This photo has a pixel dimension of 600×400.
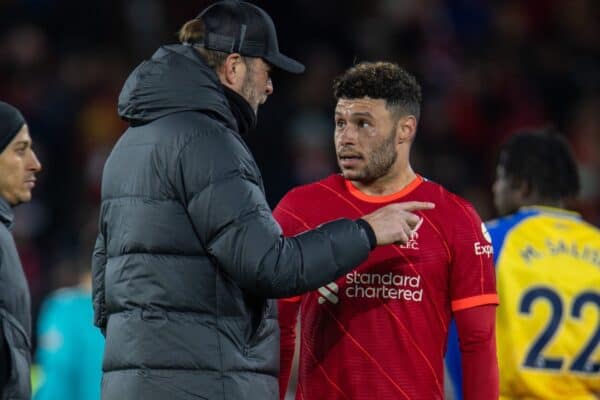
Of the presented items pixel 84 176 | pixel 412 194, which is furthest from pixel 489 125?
pixel 412 194

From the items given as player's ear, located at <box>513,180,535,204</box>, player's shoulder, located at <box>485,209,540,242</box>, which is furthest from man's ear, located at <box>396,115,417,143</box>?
player's ear, located at <box>513,180,535,204</box>

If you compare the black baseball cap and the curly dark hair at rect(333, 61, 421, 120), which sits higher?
the black baseball cap

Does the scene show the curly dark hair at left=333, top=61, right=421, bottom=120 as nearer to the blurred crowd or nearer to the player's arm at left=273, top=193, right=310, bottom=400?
the player's arm at left=273, top=193, right=310, bottom=400

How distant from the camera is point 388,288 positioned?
14.9ft

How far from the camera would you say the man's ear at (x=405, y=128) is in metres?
4.68

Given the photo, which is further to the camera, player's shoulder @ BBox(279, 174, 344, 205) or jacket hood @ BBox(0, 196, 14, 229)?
jacket hood @ BBox(0, 196, 14, 229)

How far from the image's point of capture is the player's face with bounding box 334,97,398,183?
15.1 ft

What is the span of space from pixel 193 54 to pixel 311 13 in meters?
7.77

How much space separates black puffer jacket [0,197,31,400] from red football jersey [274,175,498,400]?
3.21 feet

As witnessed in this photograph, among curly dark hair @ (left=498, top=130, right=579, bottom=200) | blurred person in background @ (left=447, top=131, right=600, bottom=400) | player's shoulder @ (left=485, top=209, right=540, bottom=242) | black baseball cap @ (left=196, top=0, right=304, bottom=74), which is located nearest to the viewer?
black baseball cap @ (left=196, top=0, right=304, bottom=74)

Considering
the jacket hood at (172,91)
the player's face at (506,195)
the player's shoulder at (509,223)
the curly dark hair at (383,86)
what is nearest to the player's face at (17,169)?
the jacket hood at (172,91)

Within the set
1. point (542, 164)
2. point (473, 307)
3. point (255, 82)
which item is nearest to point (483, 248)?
point (473, 307)

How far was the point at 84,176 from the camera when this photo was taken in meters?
10.8

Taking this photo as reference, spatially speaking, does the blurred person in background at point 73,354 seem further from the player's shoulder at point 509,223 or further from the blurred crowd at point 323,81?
the blurred crowd at point 323,81
